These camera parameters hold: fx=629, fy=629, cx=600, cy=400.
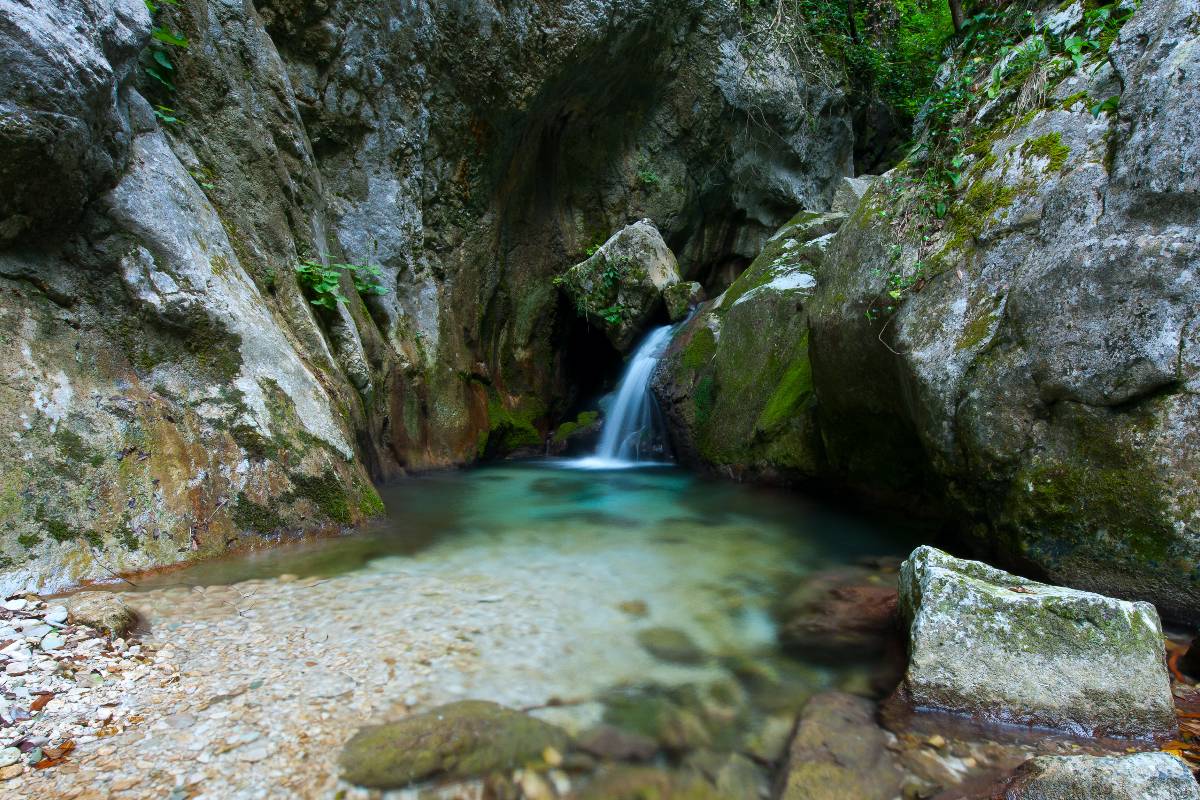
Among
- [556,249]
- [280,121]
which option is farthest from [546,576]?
[556,249]

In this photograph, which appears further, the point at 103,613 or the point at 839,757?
the point at 103,613

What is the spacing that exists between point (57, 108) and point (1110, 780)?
5.18m

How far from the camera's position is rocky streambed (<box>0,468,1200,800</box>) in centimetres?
193

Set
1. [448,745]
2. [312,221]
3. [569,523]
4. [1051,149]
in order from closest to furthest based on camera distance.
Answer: [448,745] < [1051,149] < [569,523] < [312,221]

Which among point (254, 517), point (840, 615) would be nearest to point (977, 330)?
point (840, 615)

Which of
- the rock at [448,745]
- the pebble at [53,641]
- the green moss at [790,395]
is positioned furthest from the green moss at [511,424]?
the rock at [448,745]

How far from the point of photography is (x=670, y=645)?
3.01 metres

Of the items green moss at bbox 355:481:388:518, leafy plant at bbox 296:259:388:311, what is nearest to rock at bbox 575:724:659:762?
green moss at bbox 355:481:388:518

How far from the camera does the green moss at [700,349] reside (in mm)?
8469

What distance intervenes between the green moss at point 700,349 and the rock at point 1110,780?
6.64m

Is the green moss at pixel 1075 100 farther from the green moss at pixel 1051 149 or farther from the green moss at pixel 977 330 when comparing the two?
the green moss at pixel 977 330

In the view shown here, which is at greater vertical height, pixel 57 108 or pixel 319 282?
pixel 57 108

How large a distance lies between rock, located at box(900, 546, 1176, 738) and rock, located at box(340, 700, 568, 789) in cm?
148

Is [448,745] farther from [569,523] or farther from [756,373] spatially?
[756,373]
